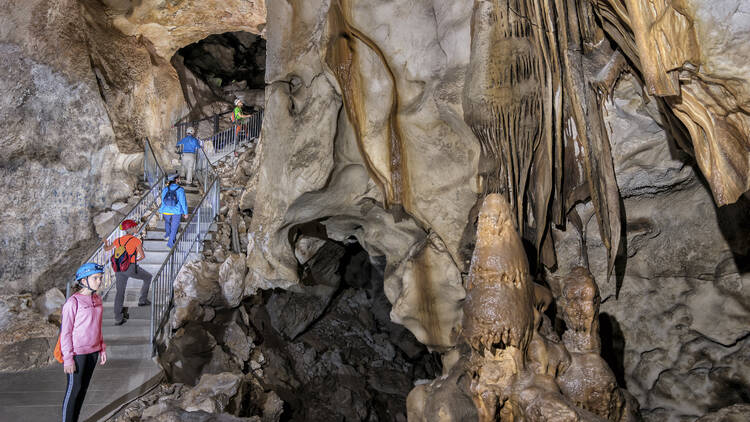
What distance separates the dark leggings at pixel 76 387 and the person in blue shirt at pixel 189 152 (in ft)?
23.0

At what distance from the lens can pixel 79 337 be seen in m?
4.02

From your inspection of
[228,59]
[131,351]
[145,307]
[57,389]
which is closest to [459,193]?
[131,351]

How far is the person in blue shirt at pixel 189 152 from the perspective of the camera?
34.3ft

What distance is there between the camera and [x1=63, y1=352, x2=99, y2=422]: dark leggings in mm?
4039

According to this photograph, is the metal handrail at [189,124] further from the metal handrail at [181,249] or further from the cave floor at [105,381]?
the cave floor at [105,381]

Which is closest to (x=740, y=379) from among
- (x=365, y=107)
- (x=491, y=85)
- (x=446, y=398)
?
(x=446, y=398)

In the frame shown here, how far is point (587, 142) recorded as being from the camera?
4902mm

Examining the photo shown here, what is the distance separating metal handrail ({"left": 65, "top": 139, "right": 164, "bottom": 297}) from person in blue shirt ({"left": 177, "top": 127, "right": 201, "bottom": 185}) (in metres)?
0.54

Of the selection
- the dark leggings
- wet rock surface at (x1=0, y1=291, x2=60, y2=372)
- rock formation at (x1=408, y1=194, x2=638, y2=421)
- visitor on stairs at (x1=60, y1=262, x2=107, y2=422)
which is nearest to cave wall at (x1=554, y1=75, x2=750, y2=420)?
rock formation at (x1=408, y1=194, x2=638, y2=421)

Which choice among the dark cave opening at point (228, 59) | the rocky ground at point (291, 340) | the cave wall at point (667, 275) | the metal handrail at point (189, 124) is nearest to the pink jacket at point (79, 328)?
the rocky ground at point (291, 340)

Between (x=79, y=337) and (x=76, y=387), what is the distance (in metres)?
0.42

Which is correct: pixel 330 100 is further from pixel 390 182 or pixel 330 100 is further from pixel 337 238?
pixel 337 238

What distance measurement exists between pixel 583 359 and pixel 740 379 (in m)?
2.42

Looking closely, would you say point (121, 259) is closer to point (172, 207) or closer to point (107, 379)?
point (107, 379)
